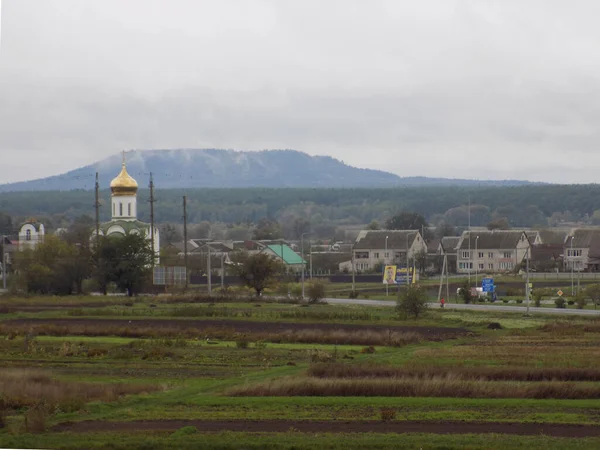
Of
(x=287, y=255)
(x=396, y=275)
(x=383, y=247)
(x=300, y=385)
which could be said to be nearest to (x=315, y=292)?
(x=396, y=275)

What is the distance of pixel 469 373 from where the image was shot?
32406 mm

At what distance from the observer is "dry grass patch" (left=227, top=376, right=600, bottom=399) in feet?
97.2

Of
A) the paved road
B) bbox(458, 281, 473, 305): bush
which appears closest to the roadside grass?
the paved road

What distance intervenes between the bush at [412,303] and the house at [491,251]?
168 feet

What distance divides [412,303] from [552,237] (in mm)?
79102

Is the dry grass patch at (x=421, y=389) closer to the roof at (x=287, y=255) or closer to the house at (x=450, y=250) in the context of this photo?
the house at (x=450, y=250)

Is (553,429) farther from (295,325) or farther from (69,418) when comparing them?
(295,325)

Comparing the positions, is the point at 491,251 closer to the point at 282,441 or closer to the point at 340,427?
the point at 340,427

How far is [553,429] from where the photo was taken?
83.0 ft

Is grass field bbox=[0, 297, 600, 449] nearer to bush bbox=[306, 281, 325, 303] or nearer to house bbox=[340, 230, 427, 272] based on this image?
bush bbox=[306, 281, 325, 303]

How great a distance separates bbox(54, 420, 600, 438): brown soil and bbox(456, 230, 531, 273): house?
266 feet

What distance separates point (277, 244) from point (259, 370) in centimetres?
8651

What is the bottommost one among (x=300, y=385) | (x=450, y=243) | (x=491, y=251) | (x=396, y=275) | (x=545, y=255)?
(x=300, y=385)

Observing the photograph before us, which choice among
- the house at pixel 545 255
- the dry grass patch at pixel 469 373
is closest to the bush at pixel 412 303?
the dry grass patch at pixel 469 373
